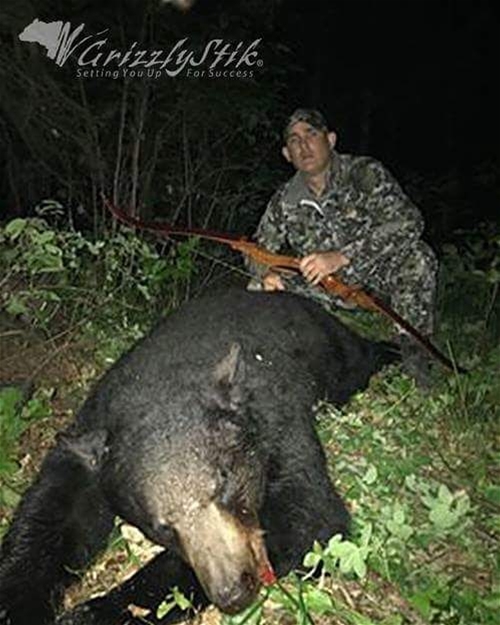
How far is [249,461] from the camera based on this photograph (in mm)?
3150

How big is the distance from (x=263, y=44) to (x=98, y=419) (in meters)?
5.48

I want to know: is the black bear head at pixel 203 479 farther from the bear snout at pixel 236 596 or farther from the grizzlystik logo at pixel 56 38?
the grizzlystik logo at pixel 56 38

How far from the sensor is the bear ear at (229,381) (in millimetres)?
3271

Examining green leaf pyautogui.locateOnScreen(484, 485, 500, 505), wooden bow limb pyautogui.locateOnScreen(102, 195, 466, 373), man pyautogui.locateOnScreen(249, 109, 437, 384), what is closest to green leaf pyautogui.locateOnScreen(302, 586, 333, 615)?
green leaf pyautogui.locateOnScreen(484, 485, 500, 505)

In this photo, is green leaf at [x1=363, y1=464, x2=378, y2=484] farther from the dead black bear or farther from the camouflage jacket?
the camouflage jacket

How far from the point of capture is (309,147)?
5.83 meters

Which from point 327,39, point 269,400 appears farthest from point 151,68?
point 327,39

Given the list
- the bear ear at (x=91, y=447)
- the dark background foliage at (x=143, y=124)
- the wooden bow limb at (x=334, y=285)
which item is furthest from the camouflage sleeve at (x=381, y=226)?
the bear ear at (x=91, y=447)

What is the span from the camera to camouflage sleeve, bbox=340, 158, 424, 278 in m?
5.77

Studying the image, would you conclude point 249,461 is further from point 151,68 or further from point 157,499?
point 151,68

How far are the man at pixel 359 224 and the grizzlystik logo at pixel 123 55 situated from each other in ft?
6.16

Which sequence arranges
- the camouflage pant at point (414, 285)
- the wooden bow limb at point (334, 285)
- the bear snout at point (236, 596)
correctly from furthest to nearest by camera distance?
the camouflage pant at point (414, 285)
the wooden bow limb at point (334, 285)
the bear snout at point (236, 596)

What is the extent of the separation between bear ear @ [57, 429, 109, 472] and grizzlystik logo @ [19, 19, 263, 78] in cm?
479

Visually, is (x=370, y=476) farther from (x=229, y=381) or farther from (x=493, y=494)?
(x=229, y=381)
